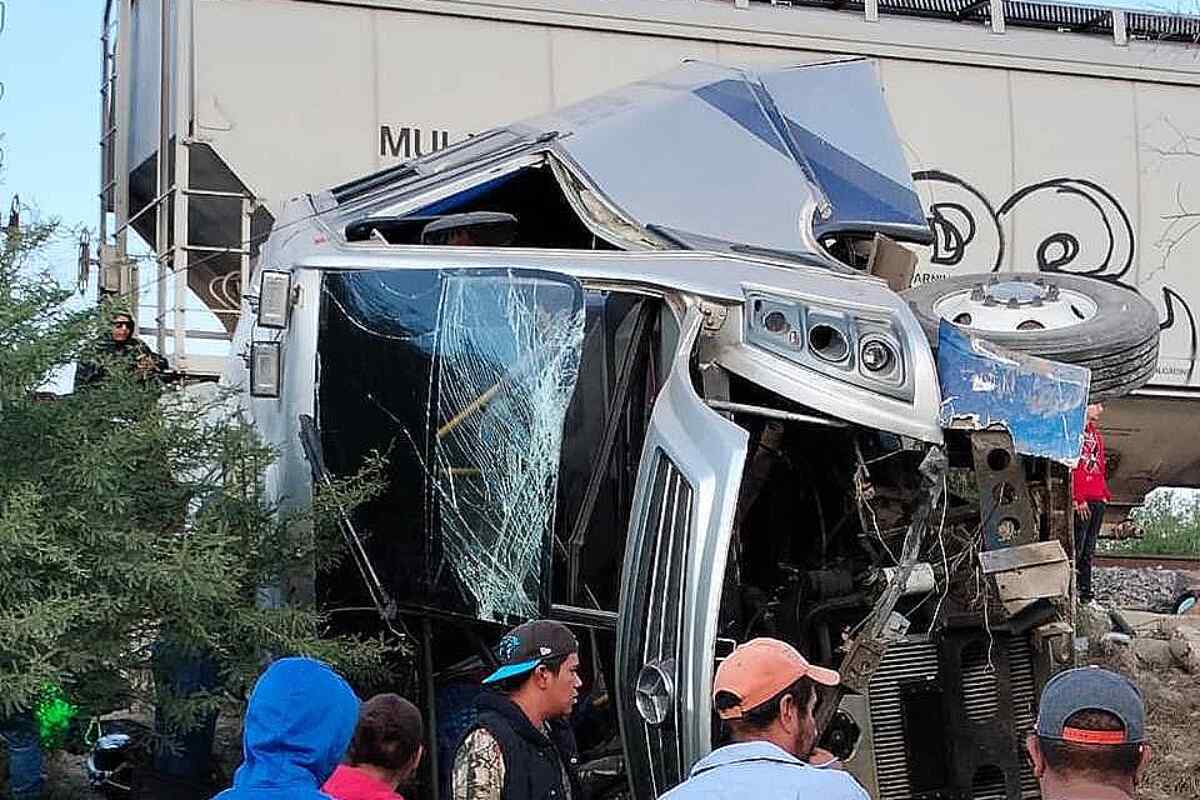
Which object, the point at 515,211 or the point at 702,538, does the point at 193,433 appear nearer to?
the point at 515,211


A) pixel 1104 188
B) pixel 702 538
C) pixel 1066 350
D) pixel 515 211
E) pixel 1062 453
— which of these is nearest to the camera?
pixel 702 538

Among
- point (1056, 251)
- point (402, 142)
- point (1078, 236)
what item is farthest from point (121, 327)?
point (1078, 236)

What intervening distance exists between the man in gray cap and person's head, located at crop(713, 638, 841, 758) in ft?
1.78

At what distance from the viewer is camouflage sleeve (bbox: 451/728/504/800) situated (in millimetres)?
3568

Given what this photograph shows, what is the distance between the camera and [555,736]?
4.15 meters

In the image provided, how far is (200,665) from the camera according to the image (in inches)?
203

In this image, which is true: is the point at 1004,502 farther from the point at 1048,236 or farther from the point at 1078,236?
the point at 1078,236

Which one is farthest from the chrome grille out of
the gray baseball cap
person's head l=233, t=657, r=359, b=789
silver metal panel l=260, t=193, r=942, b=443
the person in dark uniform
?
the person in dark uniform

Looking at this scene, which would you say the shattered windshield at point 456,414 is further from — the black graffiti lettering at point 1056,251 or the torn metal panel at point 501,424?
the black graffiti lettering at point 1056,251

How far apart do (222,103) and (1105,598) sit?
251 inches

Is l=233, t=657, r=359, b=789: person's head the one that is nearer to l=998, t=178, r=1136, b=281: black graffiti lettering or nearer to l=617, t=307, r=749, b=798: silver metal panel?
l=617, t=307, r=749, b=798: silver metal panel

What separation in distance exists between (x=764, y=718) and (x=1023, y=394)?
6.50 ft

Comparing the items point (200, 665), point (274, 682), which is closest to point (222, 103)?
point (200, 665)

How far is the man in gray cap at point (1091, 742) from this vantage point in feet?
7.54
